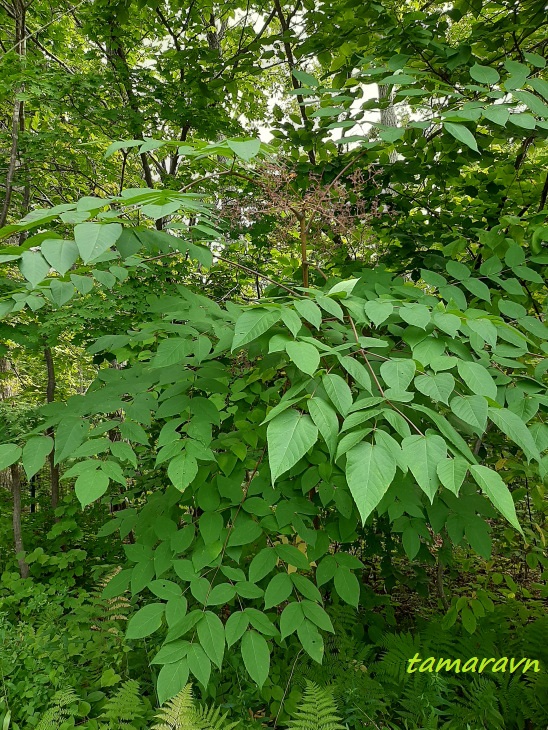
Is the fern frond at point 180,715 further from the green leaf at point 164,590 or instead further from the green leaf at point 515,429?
the green leaf at point 515,429

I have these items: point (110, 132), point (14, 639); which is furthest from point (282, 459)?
point (110, 132)

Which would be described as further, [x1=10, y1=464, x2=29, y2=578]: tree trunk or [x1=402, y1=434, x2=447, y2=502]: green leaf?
[x1=10, y1=464, x2=29, y2=578]: tree trunk

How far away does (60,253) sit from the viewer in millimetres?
933

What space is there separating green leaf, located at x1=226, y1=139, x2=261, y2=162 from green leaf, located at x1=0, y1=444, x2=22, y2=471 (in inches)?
38.1

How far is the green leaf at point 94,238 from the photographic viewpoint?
0.89 m

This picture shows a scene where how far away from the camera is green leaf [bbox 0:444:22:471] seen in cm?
112

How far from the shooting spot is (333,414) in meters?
0.96

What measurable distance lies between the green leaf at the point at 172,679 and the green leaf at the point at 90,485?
46cm

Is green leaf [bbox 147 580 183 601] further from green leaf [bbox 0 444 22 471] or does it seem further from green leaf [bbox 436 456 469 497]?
green leaf [bbox 436 456 469 497]

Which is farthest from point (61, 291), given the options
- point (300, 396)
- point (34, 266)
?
point (300, 396)

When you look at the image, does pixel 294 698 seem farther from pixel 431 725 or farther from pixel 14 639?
pixel 14 639

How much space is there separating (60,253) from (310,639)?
120 centimetres

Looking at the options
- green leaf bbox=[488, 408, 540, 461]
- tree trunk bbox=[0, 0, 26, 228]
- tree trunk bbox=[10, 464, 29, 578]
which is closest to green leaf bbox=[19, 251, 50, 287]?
green leaf bbox=[488, 408, 540, 461]

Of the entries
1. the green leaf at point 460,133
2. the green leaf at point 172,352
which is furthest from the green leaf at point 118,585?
the green leaf at point 460,133
